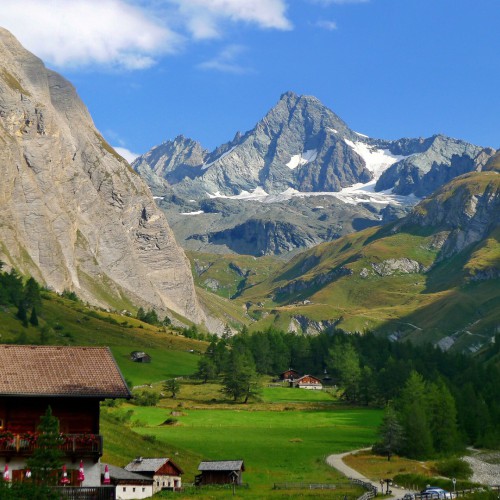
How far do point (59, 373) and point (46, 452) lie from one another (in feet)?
16.6

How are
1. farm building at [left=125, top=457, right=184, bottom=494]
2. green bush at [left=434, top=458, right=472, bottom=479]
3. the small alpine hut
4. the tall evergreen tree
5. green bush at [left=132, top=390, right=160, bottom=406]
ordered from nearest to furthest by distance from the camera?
farm building at [left=125, top=457, right=184, bottom=494] → the small alpine hut → green bush at [left=434, top=458, right=472, bottom=479] → green bush at [left=132, top=390, right=160, bottom=406] → the tall evergreen tree

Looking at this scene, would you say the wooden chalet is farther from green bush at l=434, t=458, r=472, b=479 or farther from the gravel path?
green bush at l=434, t=458, r=472, b=479

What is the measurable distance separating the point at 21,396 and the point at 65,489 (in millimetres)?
5558

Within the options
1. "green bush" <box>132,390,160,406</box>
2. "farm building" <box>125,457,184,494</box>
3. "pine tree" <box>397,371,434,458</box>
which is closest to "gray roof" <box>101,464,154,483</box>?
"farm building" <box>125,457,184,494</box>

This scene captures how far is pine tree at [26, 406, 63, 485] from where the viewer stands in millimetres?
43906

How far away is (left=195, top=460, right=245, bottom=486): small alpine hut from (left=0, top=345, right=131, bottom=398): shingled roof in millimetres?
31521

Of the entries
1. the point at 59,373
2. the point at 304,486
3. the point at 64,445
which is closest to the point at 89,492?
the point at 64,445

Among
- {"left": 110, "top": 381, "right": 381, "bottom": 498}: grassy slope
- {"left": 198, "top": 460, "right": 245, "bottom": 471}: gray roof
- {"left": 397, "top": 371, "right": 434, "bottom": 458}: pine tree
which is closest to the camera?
{"left": 198, "top": 460, "right": 245, "bottom": 471}: gray roof

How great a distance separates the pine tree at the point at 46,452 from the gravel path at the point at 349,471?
38.2 m

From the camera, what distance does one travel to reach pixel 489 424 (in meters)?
135

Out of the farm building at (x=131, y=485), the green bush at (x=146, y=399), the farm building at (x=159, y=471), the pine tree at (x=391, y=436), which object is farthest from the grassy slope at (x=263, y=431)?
the farm building at (x=131, y=485)

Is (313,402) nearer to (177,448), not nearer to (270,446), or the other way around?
(270,446)

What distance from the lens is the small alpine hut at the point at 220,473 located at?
7725cm

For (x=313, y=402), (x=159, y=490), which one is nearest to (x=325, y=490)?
(x=159, y=490)
